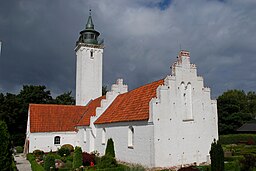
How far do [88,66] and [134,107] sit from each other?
18025 mm

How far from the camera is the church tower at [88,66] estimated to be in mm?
37688

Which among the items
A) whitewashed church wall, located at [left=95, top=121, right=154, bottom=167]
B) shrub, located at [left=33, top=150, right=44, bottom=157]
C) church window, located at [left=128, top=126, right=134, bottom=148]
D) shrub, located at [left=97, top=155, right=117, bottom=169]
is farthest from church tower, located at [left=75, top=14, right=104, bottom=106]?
shrub, located at [left=97, top=155, right=117, bottom=169]

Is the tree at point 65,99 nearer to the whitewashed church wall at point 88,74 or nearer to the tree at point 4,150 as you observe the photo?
the whitewashed church wall at point 88,74

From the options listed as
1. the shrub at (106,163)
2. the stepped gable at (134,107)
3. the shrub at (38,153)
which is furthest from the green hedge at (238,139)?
the shrub at (106,163)

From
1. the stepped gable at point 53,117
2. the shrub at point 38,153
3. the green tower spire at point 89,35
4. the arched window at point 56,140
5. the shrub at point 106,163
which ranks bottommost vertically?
the shrub at point 38,153

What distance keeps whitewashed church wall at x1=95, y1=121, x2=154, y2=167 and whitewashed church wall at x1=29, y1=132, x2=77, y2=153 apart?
9994 millimetres

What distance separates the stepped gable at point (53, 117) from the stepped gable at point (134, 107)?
822cm

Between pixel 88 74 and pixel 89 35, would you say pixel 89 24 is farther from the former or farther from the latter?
pixel 88 74

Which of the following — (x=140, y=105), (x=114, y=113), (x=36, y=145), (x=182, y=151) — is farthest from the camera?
(x=36, y=145)

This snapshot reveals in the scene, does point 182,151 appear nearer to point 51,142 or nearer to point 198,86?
point 198,86

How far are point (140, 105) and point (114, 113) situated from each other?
14.2ft

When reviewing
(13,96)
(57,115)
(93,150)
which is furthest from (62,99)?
(93,150)

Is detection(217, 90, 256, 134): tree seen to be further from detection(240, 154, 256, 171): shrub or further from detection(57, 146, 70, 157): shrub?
detection(240, 154, 256, 171): shrub

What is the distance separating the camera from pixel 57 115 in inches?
1350
